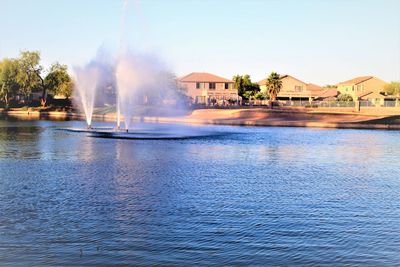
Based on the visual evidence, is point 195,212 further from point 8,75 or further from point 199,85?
point 199,85

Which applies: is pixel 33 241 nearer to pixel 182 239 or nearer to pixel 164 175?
pixel 182 239

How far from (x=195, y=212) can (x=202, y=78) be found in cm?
11168

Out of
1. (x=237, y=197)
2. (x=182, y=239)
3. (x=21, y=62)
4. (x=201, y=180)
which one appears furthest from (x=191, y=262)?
(x=21, y=62)

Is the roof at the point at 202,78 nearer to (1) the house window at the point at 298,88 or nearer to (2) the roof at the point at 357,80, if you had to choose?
(1) the house window at the point at 298,88

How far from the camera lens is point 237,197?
14945 millimetres

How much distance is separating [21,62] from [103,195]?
320 ft

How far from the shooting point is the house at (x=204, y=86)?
11831cm

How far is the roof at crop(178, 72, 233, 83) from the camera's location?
12231cm

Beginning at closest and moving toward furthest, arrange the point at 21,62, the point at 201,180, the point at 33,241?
1. the point at 33,241
2. the point at 201,180
3. the point at 21,62

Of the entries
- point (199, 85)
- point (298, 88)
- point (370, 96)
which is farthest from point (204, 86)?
point (370, 96)

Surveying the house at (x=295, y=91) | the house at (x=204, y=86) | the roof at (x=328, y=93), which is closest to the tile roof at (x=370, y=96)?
the roof at (x=328, y=93)

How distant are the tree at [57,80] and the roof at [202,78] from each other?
27311 mm

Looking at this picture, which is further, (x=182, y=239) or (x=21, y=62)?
(x=21, y=62)

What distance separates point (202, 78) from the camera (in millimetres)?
123438
